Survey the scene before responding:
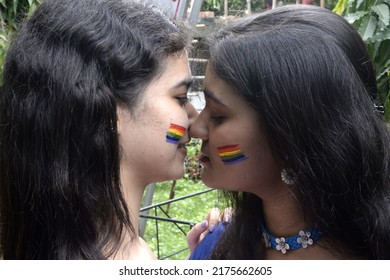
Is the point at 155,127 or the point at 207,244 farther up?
the point at 155,127

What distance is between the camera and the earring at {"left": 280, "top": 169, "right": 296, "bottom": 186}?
1534mm

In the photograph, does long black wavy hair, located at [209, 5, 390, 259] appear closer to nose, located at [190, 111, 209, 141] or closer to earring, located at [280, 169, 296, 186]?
earring, located at [280, 169, 296, 186]

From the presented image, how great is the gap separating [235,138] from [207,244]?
1.72 ft

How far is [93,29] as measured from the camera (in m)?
1.40

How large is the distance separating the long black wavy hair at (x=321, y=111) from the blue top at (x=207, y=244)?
1.42 ft

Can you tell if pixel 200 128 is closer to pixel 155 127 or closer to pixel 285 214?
pixel 155 127

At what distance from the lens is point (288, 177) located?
1543 millimetres

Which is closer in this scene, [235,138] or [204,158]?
[235,138]

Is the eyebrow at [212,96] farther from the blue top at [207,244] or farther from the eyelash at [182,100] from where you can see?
the blue top at [207,244]

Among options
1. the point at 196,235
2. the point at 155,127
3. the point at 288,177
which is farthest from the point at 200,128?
the point at 196,235

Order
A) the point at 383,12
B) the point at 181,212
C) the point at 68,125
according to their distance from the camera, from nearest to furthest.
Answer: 1. the point at 68,125
2. the point at 383,12
3. the point at 181,212

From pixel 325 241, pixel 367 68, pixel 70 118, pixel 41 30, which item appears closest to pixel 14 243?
pixel 70 118

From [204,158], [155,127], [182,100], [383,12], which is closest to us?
[155,127]

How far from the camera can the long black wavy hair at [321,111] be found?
1453mm
